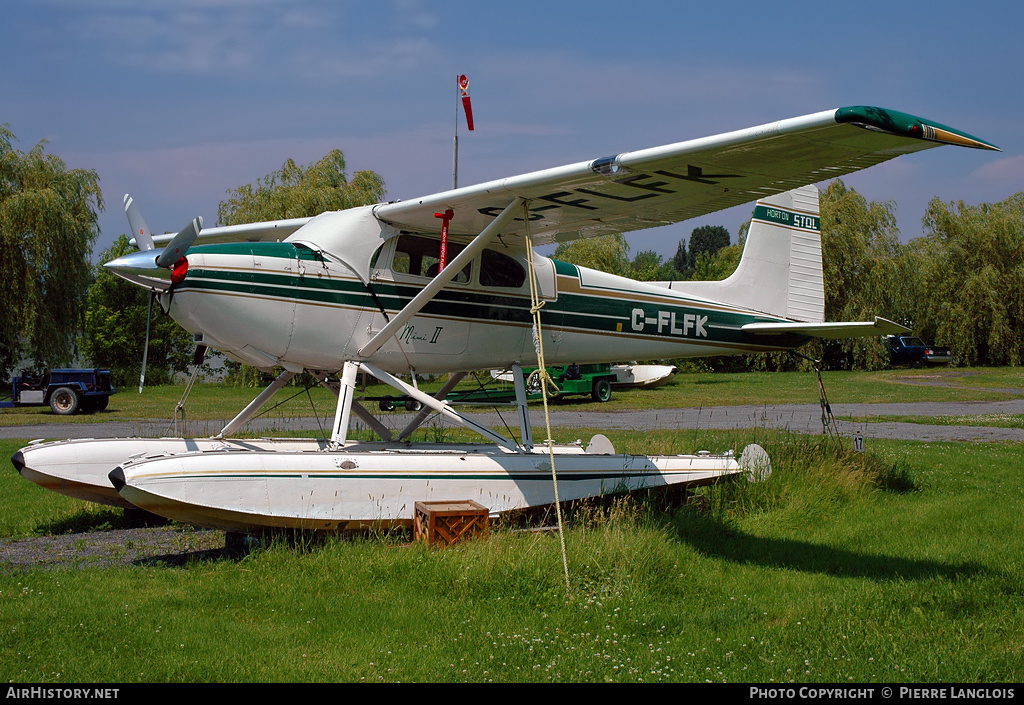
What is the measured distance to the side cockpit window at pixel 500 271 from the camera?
817 centimetres

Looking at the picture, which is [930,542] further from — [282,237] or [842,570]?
[282,237]

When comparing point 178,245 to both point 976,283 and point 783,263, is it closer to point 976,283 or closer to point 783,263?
point 783,263

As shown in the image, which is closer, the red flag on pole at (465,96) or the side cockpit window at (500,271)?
the side cockpit window at (500,271)

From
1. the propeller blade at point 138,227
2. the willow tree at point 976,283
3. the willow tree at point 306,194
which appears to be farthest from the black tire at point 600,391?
the willow tree at point 976,283

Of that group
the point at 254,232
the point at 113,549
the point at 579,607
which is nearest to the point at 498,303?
the point at 254,232

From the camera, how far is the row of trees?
27797 mm

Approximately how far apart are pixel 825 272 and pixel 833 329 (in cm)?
3071

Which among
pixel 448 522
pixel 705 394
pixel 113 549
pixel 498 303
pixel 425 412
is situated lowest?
pixel 705 394

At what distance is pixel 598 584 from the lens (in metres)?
5.43

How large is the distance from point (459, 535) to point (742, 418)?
45.2ft

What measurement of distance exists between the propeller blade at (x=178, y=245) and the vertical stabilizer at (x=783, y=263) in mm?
5898

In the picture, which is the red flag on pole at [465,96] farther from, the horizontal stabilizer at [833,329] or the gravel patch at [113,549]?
the gravel patch at [113,549]

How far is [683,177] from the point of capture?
636 cm

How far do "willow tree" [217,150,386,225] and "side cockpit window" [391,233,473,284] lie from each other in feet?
69.5
